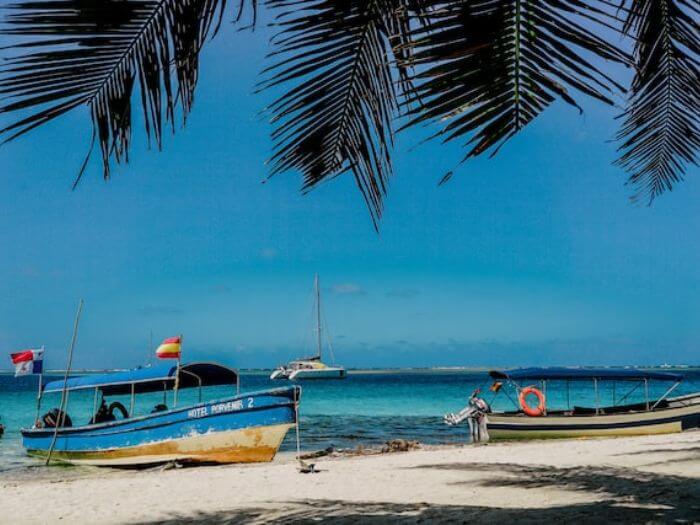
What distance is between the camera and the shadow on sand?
6090 millimetres

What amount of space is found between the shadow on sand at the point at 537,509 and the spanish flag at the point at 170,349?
6.00 meters

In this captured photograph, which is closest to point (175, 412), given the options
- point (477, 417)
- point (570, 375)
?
point (477, 417)

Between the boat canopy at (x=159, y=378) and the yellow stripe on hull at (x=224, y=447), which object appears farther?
the boat canopy at (x=159, y=378)

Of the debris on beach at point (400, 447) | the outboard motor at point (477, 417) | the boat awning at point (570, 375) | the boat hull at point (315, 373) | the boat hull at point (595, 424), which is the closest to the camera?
the debris on beach at point (400, 447)

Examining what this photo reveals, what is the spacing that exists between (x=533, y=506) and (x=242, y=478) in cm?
548

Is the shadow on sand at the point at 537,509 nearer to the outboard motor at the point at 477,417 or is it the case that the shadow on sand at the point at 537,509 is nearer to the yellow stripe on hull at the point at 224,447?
the yellow stripe on hull at the point at 224,447

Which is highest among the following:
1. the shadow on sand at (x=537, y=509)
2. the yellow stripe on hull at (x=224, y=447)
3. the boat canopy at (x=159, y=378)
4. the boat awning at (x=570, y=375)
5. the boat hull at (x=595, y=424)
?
the boat canopy at (x=159, y=378)

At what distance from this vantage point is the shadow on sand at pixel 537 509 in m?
6.09

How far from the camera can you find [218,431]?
13023 millimetres

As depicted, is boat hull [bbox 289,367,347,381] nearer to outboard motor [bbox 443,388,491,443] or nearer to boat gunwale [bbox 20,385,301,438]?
outboard motor [bbox 443,388,491,443]

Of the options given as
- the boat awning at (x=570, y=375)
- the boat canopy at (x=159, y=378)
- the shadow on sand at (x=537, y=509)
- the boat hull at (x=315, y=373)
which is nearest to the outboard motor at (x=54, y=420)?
the boat canopy at (x=159, y=378)

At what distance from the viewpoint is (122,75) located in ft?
7.30

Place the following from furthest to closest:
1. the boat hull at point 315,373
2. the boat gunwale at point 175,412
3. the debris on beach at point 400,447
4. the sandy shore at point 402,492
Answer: the boat hull at point 315,373, the debris on beach at point 400,447, the boat gunwale at point 175,412, the sandy shore at point 402,492

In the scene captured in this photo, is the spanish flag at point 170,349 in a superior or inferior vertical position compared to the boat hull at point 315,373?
superior
